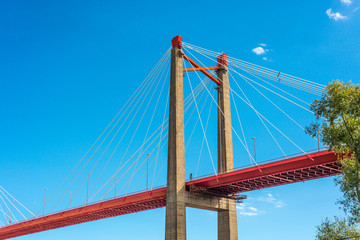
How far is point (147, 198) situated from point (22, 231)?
36.9 m

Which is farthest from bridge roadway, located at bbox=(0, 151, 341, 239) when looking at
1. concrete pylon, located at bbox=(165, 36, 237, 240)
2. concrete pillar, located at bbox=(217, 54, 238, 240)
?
concrete pillar, located at bbox=(217, 54, 238, 240)

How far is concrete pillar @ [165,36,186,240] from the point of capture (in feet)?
171

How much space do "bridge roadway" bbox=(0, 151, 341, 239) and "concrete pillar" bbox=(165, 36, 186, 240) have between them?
1.85 metres

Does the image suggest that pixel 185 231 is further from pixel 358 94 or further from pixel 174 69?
pixel 358 94

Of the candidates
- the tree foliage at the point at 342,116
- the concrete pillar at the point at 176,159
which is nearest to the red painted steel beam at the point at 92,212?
the concrete pillar at the point at 176,159

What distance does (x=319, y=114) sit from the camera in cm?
3297

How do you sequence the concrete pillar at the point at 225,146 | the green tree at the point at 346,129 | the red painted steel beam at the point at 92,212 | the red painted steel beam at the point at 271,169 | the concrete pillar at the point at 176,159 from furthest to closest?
the red painted steel beam at the point at 92,212 → the concrete pillar at the point at 225,146 → the concrete pillar at the point at 176,159 → the red painted steel beam at the point at 271,169 → the green tree at the point at 346,129

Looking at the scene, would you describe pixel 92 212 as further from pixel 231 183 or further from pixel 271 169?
pixel 271 169

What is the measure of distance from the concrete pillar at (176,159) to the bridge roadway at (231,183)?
72.8 inches

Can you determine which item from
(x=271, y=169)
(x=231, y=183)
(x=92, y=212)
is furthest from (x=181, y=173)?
(x=92, y=212)

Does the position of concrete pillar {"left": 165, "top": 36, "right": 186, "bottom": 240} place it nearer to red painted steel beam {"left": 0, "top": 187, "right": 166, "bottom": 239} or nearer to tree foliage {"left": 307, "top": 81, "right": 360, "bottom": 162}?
red painted steel beam {"left": 0, "top": 187, "right": 166, "bottom": 239}

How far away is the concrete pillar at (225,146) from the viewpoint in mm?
57812

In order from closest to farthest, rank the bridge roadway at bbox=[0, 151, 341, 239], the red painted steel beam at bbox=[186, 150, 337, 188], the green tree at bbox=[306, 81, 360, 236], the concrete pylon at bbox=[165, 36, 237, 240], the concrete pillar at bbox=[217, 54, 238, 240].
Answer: the green tree at bbox=[306, 81, 360, 236] < the red painted steel beam at bbox=[186, 150, 337, 188] < the bridge roadway at bbox=[0, 151, 341, 239] < the concrete pylon at bbox=[165, 36, 237, 240] < the concrete pillar at bbox=[217, 54, 238, 240]

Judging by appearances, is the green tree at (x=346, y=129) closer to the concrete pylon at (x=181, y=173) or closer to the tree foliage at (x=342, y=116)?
the tree foliage at (x=342, y=116)
